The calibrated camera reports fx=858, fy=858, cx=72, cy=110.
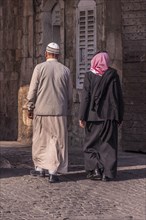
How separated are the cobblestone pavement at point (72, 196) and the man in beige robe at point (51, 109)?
0.92 feet

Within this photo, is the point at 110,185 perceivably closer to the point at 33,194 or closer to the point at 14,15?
the point at 33,194

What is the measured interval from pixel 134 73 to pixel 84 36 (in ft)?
4.72

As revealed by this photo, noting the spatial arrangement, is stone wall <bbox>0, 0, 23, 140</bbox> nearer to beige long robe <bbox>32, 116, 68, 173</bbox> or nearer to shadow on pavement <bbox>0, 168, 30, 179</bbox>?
shadow on pavement <bbox>0, 168, 30, 179</bbox>

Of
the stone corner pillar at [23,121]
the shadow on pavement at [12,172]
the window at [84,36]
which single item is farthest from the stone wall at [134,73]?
the shadow on pavement at [12,172]

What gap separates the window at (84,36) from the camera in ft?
49.0

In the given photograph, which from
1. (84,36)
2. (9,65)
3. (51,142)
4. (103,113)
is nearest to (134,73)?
(84,36)

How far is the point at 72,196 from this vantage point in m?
9.77

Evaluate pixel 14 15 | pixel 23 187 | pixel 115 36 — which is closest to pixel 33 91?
pixel 23 187

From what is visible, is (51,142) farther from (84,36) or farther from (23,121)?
(23,121)

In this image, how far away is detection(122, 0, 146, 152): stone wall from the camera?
13992mm

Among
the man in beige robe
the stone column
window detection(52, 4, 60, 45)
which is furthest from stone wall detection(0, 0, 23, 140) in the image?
the man in beige robe

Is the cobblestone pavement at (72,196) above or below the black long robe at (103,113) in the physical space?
below

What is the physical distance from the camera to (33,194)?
32.3ft

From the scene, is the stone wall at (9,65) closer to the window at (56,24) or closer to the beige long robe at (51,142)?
the window at (56,24)
